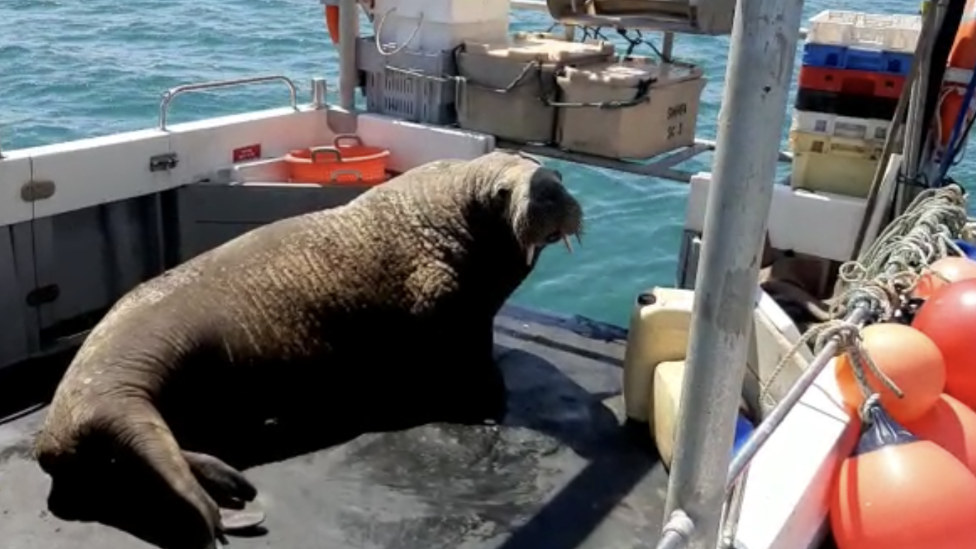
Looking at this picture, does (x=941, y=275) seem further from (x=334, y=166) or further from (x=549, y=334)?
(x=334, y=166)

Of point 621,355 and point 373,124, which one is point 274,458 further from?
point 373,124

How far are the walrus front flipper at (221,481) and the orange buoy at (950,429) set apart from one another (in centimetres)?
203

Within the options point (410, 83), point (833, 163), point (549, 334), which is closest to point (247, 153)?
point (410, 83)

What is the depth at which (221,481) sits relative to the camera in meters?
3.56

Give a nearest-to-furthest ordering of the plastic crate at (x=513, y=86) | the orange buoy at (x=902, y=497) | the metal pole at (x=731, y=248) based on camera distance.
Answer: the metal pole at (x=731, y=248), the orange buoy at (x=902, y=497), the plastic crate at (x=513, y=86)

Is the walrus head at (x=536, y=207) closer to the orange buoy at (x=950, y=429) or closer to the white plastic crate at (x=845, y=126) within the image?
the white plastic crate at (x=845, y=126)

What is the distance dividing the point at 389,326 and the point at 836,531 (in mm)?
2074

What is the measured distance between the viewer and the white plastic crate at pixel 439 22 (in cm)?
584

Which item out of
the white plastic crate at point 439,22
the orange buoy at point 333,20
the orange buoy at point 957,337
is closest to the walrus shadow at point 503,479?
the orange buoy at point 957,337

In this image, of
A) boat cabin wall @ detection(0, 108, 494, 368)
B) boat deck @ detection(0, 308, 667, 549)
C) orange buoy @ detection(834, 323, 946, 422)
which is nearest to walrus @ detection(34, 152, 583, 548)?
boat deck @ detection(0, 308, 667, 549)

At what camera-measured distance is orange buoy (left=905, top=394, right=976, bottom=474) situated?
3.07 meters

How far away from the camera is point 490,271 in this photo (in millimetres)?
4617

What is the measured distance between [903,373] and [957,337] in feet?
1.57

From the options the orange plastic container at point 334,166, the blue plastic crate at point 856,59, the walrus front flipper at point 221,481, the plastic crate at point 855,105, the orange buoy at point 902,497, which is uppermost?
the blue plastic crate at point 856,59
